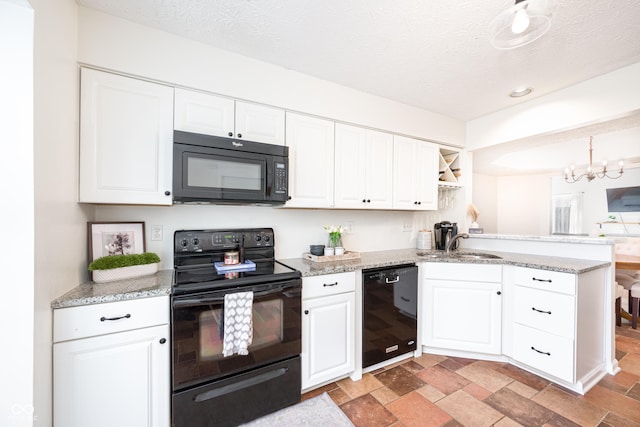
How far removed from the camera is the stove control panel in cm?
188

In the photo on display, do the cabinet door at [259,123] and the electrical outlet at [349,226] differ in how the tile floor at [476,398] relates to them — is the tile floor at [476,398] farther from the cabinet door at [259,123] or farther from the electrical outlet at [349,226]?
the cabinet door at [259,123]

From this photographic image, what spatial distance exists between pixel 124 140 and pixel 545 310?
3.13 metres

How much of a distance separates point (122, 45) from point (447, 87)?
2.45 m

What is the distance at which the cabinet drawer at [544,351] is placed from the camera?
187cm

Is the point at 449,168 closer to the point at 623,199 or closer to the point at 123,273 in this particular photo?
the point at 123,273

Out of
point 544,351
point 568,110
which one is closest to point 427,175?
point 568,110

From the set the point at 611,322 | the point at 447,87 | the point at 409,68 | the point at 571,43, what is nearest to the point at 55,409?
the point at 409,68

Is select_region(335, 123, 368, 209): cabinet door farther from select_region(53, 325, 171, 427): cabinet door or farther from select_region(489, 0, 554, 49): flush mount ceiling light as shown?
select_region(53, 325, 171, 427): cabinet door

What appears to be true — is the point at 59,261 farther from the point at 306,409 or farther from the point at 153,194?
the point at 306,409

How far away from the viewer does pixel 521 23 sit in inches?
48.4

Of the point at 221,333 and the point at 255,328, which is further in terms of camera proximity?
the point at 255,328

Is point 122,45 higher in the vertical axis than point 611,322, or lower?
higher

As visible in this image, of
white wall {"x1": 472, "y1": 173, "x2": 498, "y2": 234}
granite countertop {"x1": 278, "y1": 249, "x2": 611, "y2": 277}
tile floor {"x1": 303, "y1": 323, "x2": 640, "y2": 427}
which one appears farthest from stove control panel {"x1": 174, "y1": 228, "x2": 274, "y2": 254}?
white wall {"x1": 472, "y1": 173, "x2": 498, "y2": 234}

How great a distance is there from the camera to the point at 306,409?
170cm
